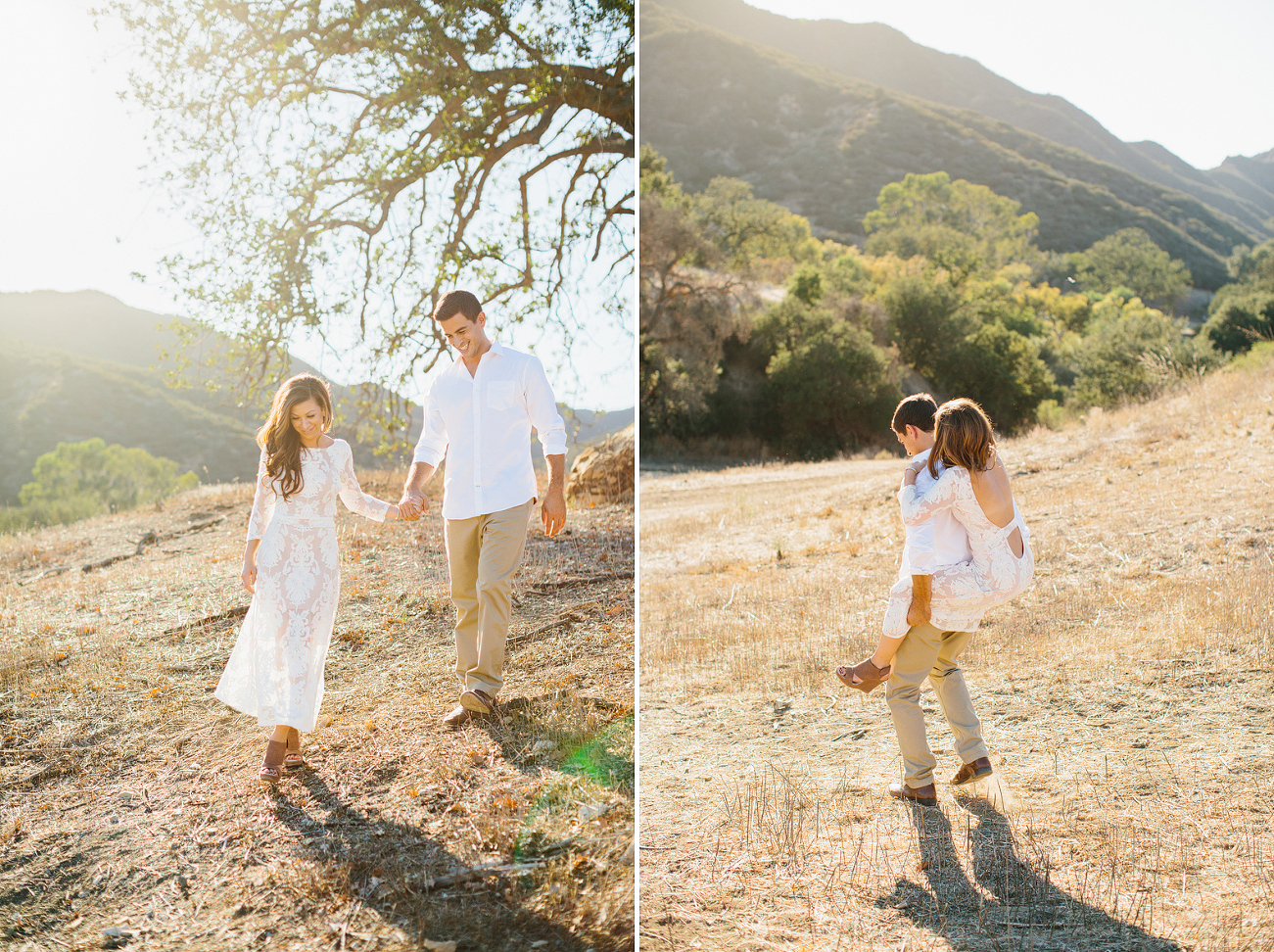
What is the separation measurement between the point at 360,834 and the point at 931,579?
2.16 m

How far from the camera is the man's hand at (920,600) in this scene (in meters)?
3.04

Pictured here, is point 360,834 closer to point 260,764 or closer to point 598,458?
point 260,764

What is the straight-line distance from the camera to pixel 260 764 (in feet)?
11.6

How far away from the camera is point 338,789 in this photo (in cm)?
317

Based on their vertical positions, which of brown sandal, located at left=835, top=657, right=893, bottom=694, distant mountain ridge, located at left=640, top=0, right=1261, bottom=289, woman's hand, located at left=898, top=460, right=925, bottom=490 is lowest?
brown sandal, located at left=835, top=657, right=893, bottom=694

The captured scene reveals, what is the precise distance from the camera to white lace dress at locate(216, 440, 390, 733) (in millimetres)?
3248

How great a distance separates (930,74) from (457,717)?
11261 centimetres

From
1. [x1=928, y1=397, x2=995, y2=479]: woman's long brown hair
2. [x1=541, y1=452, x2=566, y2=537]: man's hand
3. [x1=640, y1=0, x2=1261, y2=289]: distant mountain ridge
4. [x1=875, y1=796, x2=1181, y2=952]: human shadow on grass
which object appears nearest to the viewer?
[x1=875, y1=796, x2=1181, y2=952]: human shadow on grass

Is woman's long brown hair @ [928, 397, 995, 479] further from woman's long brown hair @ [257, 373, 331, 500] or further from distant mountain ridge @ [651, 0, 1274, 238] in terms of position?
distant mountain ridge @ [651, 0, 1274, 238]

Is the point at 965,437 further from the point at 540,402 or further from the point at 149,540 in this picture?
the point at 149,540

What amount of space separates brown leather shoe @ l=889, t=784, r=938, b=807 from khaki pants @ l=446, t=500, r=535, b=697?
5.60ft

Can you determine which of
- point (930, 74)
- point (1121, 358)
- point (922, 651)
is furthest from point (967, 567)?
point (930, 74)

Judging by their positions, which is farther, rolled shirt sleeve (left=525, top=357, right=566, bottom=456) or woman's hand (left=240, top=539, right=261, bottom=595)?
rolled shirt sleeve (left=525, top=357, right=566, bottom=456)

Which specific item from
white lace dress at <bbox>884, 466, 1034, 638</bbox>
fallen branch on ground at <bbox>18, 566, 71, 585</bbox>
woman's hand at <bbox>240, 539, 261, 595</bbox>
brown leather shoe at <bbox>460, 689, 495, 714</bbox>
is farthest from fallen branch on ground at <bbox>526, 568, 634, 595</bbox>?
fallen branch on ground at <bbox>18, 566, 71, 585</bbox>
